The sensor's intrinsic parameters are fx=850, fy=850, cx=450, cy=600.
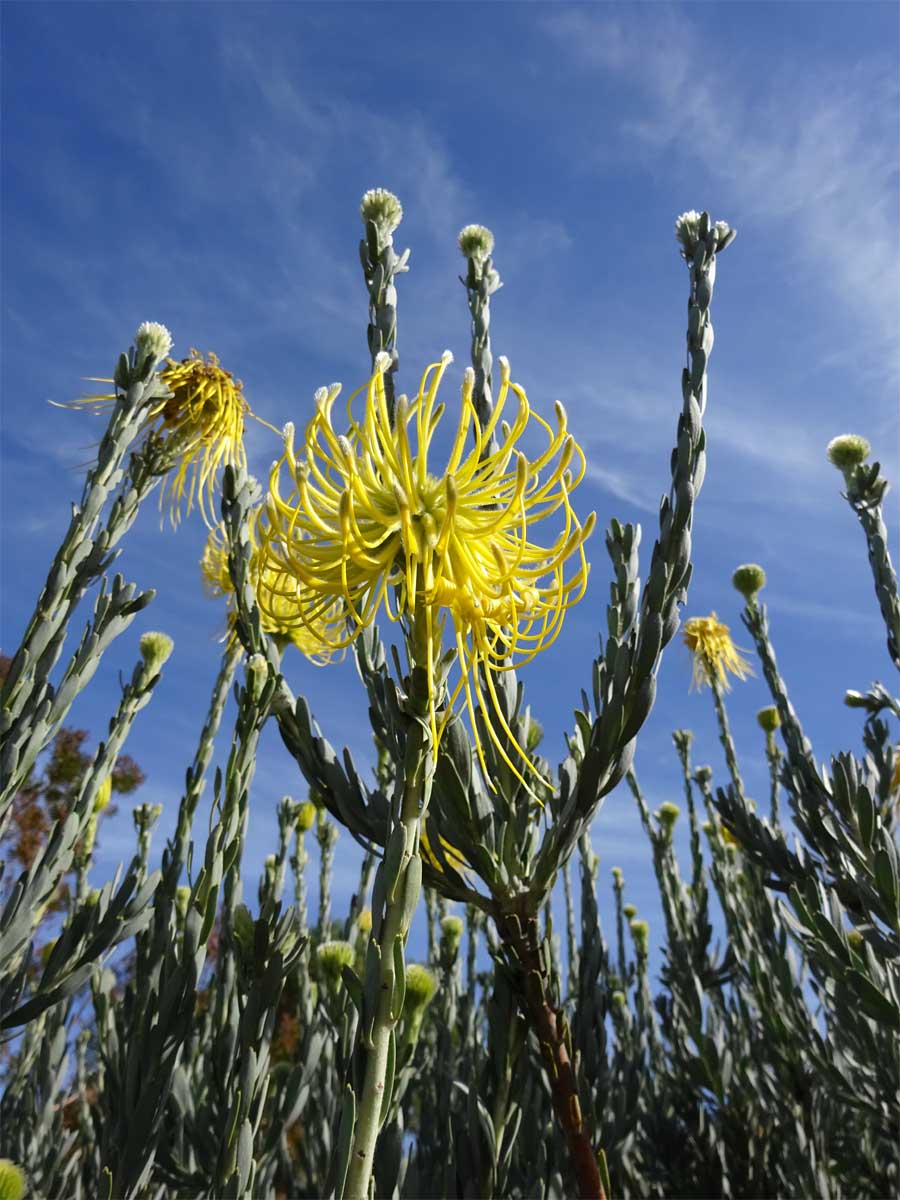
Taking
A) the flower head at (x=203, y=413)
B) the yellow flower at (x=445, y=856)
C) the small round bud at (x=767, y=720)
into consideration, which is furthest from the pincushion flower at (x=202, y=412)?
the small round bud at (x=767, y=720)

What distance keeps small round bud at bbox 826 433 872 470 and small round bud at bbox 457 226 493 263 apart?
2383 millimetres

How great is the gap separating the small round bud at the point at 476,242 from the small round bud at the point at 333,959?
2.50 metres

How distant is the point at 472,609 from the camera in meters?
1.66

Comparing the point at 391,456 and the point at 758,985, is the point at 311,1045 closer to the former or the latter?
the point at 391,456

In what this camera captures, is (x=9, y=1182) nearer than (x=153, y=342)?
Yes


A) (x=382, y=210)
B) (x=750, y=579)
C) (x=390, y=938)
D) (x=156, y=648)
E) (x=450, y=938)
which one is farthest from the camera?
(x=750, y=579)

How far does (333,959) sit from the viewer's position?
314 centimetres

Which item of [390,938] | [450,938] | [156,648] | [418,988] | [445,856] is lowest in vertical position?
[390,938]

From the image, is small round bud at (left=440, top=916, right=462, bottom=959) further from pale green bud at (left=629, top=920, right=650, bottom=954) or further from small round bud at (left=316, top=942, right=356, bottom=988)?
pale green bud at (left=629, top=920, right=650, bottom=954)

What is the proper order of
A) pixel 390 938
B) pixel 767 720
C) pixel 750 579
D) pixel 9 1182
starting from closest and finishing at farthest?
1. pixel 390 938
2. pixel 9 1182
3. pixel 750 579
4. pixel 767 720

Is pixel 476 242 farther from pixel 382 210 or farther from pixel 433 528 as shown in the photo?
pixel 433 528

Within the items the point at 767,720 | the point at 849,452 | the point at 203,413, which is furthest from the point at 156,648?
the point at 767,720

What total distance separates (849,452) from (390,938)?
153 inches

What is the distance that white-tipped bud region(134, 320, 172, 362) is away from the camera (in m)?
3.12
